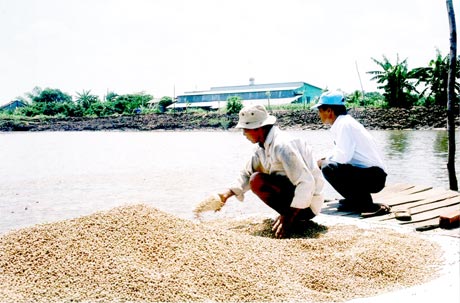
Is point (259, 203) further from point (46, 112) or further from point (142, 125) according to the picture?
point (46, 112)

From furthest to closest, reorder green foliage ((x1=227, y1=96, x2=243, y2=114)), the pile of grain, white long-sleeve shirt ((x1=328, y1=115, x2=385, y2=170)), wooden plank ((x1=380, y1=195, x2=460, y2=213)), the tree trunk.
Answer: green foliage ((x1=227, y1=96, x2=243, y2=114)) → the tree trunk → wooden plank ((x1=380, y1=195, x2=460, y2=213)) → white long-sleeve shirt ((x1=328, y1=115, x2=385, y2=170)) → the pile of grain

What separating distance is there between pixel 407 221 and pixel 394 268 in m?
1.19

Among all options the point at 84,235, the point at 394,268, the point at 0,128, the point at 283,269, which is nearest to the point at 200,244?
the point at 283,269

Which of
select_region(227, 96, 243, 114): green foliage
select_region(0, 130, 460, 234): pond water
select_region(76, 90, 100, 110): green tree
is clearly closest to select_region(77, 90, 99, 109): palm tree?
select_region(76, 90, 100, 110): green tree

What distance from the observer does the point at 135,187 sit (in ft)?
27.0

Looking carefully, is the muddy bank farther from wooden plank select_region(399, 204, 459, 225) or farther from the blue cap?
the blue cap

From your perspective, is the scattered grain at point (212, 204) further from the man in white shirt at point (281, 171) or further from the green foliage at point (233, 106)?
the green foliage at point (233, 106)

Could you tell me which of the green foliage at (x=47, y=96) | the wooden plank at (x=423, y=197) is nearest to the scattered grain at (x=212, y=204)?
the wooden plank at (x=423, y=197)

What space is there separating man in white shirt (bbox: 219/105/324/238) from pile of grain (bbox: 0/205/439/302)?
0.27 m

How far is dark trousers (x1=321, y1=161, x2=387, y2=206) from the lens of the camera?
12.9 feet

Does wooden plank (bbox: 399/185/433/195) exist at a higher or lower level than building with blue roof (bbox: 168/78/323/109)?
lower

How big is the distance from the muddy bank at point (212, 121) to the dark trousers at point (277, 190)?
80.1ft

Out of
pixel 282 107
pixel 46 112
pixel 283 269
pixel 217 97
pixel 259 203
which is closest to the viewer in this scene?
pixel 283 269

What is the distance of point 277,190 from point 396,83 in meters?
27.0
